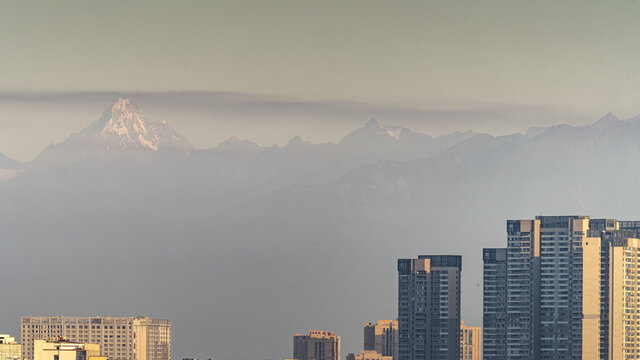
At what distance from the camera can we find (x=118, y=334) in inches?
665

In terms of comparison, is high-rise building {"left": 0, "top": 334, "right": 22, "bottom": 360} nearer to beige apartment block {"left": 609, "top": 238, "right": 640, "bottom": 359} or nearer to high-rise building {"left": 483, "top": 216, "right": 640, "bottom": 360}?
high-rise building {"left": 483, "top": 216, "right": 640, "bottom": 360}

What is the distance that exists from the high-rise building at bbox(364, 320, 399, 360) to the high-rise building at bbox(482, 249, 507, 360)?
1.12 m

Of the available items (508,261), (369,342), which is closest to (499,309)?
(508,261)

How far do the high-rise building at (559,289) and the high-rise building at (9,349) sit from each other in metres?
6.89

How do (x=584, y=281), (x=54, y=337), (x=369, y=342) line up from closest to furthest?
(x=54, y=337) < (x=369, y=342) < (x=584, y=281)

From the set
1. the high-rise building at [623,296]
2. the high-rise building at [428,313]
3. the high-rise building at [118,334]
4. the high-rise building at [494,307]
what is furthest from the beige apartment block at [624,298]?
the high-rise building at [118,334]

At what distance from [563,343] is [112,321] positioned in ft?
18.7

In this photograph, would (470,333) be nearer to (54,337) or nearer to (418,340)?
(418,340)

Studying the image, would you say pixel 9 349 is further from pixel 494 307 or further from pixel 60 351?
pixel 494 307

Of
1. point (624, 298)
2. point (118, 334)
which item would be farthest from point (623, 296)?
point (118, 334)

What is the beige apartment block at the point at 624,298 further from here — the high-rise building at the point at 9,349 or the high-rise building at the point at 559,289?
the high-rise building at the point at 9,349

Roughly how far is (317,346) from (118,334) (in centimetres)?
228

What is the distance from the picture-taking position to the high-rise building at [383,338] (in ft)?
56.7

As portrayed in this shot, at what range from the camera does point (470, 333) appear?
19.3 meters
